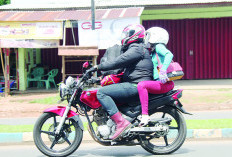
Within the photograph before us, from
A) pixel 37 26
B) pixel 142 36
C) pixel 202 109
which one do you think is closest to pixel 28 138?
pixel 142 36

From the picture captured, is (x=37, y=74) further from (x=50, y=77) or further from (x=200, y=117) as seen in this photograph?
(x=200, y=117)

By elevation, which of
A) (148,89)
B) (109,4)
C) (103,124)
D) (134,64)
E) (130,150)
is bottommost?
(130,150)

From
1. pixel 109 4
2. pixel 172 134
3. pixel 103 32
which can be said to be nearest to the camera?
pixel 172 134

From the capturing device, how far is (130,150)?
19.8ft

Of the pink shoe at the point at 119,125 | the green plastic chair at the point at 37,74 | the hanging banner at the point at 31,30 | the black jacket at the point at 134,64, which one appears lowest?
the pink shoe at the point at 119,125

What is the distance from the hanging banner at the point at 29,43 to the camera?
13.8 m

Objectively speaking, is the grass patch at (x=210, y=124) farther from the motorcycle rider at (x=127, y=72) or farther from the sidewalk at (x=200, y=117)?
the motorcycle rider at (x=127, y=72)

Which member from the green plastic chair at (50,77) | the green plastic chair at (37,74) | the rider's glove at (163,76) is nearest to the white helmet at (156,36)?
the rider's glove at (163,76)

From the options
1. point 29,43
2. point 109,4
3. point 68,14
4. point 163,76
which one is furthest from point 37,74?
point 163,76

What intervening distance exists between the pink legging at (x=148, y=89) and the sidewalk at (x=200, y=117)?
10.4 inches

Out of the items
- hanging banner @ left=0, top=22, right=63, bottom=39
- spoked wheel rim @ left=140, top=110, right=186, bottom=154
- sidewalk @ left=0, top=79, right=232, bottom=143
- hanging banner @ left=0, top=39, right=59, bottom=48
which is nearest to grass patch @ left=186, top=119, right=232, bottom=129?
sidewalk @ left=0, top=79, right=232, bottom=143

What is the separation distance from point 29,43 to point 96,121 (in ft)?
29.6

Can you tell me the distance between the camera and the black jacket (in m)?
5.34

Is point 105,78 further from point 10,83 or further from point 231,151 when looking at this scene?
point 10,83
